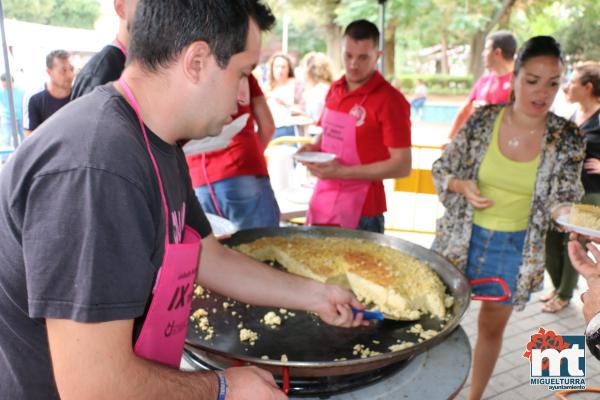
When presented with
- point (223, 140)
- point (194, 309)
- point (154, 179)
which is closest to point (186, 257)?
point (154, 179)

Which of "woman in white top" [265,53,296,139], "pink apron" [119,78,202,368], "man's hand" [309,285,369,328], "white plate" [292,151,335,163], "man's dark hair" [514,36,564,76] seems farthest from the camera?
"woman in white top" [265,53,296,139]

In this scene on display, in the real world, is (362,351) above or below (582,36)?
below

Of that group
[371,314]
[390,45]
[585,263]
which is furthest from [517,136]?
[390,45]

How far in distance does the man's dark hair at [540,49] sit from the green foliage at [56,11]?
436cm

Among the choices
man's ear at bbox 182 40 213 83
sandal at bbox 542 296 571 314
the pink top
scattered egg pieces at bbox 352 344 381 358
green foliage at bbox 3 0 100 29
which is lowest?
A: sandal at bbox 542 296 571 314

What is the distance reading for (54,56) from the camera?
5816mm

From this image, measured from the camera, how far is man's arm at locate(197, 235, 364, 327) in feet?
5.86

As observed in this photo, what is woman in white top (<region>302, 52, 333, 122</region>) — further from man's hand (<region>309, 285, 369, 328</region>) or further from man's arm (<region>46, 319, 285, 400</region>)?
man's arm (<region>46, 319, 285, 400</region>)

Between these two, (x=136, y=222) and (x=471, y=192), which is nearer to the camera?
(x=136, y=222)

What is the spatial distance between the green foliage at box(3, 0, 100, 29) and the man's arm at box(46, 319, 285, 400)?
514 centimetres

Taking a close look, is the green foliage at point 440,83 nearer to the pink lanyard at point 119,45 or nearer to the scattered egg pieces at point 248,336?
the pink lanyard at point 119,45

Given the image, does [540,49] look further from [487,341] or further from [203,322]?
[203,322]

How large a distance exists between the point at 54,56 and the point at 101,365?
578 cm

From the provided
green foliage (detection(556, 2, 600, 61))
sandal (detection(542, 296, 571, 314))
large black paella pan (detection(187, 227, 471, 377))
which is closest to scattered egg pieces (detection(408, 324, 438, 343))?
large black paella pan (detection(187, 227, 471, 377))
